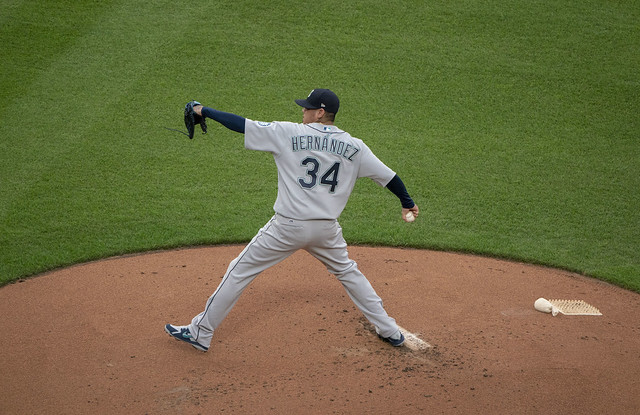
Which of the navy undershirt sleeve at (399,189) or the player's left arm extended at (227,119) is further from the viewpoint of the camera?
the navy undershirt sleeve at (399,189)

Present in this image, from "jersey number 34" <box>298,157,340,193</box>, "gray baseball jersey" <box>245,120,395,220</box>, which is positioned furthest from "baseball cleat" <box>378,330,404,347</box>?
"jersey number 34" <box>298,157,340,193</box>

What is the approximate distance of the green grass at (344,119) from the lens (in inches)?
284

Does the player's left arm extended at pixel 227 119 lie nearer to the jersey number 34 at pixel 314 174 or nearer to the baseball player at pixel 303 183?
A: the baseball player at pixel 303 183

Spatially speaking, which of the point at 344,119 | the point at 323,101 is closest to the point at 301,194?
the point at 323,101

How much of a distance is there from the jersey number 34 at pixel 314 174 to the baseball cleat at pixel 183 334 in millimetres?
1398

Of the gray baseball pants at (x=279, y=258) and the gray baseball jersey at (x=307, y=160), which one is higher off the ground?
the gray baseball jersey at (x=307, y=160)

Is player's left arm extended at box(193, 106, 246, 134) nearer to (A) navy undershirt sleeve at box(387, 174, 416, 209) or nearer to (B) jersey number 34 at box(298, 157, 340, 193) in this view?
(B) jersey number 34 at box(298, 157, 340, 193)

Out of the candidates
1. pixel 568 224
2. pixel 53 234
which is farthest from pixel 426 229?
pixel 53 234

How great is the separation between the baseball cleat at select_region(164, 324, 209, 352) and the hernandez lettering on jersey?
157 cm

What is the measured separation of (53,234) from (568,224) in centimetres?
551

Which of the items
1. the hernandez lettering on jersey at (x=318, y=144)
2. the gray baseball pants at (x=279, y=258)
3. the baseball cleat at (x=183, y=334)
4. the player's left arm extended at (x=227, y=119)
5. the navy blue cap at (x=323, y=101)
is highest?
the navy blue cap at (x=323, y=101)

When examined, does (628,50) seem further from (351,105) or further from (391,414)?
(391,414)

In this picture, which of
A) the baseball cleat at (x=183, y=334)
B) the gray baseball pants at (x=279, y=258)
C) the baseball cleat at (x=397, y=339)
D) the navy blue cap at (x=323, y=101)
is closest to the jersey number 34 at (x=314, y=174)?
the gray baseball pants at (x=279, y=258)

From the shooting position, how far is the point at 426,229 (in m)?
7.33
